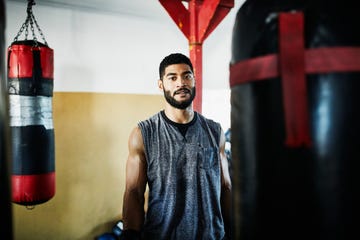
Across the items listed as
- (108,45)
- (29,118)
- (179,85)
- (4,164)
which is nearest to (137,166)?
(179,85)

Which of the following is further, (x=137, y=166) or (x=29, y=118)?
(x=29, y=118)

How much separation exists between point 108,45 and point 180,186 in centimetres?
240

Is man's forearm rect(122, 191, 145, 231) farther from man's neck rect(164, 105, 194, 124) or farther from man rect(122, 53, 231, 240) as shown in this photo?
man's neck rect(164, 105, 194, 124)

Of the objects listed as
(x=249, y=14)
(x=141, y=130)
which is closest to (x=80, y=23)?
(x=141, y=130)

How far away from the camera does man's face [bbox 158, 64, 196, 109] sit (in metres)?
2.13

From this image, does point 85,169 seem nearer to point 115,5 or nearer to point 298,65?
point 115,5

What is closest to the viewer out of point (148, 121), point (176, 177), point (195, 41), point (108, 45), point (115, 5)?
point (176, 177)

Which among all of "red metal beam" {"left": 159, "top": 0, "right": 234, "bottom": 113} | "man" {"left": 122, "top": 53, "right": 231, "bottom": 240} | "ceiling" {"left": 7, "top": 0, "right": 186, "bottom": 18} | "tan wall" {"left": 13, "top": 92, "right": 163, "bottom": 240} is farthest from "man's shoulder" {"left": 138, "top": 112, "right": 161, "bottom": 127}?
"ceiling" {"left": 7, "top": 0, "right": 186, "bottom": 18}

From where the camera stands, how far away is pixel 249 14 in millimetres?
817

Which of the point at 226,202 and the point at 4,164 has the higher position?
the point at 4,164

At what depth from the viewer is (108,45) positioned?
3.72m

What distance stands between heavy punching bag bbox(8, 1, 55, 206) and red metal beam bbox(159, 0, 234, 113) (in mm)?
1213

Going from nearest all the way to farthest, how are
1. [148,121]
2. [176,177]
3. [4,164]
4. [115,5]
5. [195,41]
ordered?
1. [4,164]
2. [176,177]
3. [148,121]
4. [195,41]
5. [115,5]

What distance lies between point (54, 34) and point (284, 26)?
10.6 feet
